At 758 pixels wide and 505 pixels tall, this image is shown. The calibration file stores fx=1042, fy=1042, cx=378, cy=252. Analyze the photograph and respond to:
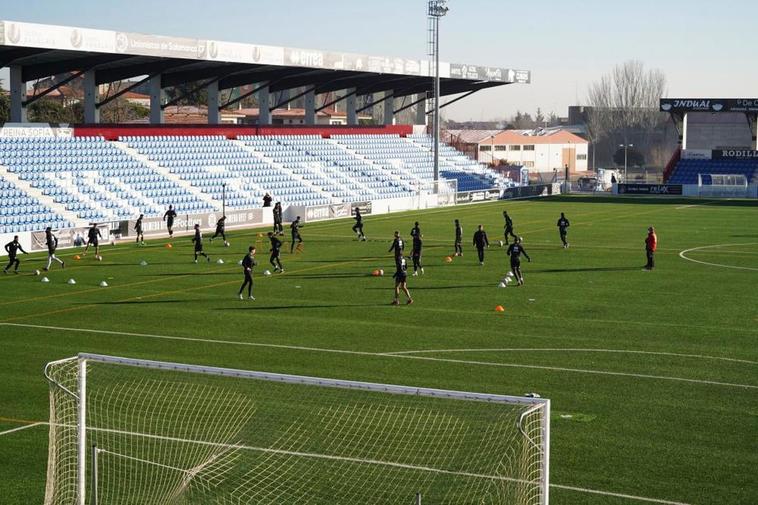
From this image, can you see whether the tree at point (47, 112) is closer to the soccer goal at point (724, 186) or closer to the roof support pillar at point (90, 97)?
the roof support pillar at point (90, 97)

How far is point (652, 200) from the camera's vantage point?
7975 centimetres

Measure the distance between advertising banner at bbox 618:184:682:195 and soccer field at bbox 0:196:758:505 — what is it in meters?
39.0

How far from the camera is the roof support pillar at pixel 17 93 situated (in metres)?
54.5

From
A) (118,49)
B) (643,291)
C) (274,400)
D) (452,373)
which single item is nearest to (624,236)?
(643,291)

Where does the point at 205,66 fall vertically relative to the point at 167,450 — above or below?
above

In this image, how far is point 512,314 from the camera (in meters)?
28.0

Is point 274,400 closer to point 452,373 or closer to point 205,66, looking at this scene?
point 452,373

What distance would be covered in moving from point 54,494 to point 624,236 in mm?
40476

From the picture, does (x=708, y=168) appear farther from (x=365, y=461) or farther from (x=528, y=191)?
(x=365, y=461)

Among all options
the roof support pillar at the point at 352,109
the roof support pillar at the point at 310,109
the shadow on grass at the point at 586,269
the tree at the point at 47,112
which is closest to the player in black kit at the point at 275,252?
the shadow on grass at the point at 586,269

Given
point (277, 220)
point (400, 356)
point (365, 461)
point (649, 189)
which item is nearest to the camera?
point (365, 461)

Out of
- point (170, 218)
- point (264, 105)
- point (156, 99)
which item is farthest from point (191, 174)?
point (264, 105)

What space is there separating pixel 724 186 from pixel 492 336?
63.2m

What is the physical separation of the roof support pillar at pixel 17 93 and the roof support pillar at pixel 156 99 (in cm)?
935
